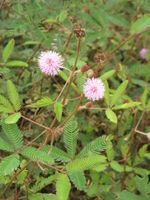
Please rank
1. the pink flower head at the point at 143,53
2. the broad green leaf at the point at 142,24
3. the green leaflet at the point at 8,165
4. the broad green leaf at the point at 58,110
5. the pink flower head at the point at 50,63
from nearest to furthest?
the green leaflet at the point at 8,165
the broad green leaf at the point at 58,110
the pink flower head at the point at 50,63
the broad green leaf at the point at 142,24
the pink flower head at the point at 143,53

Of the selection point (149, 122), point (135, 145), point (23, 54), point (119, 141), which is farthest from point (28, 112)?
point (149, 122)

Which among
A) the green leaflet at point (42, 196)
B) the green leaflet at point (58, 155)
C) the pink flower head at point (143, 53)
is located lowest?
the green leaflet at point (42, 196)

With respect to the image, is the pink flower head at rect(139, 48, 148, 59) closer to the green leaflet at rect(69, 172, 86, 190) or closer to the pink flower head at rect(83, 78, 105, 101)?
the pink flower head at rect(83, 78, 105, 101)

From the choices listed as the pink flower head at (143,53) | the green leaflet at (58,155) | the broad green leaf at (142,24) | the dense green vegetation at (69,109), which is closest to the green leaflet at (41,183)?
the dense green vegetation at (69,109)

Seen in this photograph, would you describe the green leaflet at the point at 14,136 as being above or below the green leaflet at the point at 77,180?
above

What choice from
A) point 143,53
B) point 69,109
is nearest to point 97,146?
point 69,109

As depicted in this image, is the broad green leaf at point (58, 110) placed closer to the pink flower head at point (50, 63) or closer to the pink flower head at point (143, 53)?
the pink flower head at point (50, 63)

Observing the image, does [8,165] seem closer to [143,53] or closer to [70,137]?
[70,137]

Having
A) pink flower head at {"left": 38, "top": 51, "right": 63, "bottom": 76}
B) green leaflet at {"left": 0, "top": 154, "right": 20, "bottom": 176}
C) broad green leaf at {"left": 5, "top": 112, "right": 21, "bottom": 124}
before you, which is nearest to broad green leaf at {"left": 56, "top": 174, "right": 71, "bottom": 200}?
green leaflet at {"left": 0, "top": 154, "right": 20, "bottom": 176}
